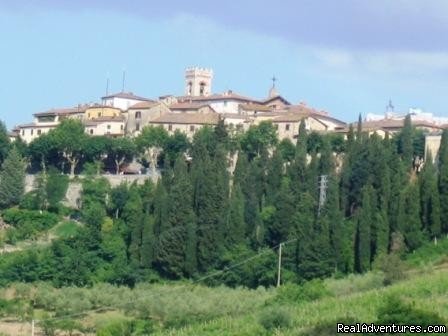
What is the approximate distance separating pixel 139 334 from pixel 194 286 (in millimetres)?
8282

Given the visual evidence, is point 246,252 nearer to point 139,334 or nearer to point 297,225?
point 297,225

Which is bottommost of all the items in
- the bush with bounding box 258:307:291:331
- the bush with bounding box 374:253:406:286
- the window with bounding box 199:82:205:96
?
the bush with bounding box 258:307:291:331

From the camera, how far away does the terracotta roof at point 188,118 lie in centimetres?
6056

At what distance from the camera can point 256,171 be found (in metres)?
46.0

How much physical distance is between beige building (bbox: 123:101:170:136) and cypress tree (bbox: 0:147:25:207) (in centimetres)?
1031

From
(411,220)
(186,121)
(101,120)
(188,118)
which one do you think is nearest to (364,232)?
(411,220)

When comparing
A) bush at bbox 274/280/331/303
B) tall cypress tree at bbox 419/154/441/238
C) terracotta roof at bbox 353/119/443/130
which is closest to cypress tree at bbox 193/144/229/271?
tall cypress tree at bbox 419/154/441/238

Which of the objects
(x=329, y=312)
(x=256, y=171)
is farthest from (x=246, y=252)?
(x=329, y=312)

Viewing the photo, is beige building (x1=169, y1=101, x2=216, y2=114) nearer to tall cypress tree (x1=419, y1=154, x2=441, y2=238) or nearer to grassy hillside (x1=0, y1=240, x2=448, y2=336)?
grassy hillside (x1=0, y1=240, x2=448, y2=336)

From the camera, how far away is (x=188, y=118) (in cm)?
6125

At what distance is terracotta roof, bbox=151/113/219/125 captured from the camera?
6056cm

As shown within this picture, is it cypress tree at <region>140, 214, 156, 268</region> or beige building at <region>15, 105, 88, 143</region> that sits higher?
beige building at <region>15, 105, 88, 143</region>

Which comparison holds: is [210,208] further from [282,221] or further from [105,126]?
[105,126]

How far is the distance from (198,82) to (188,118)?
16167 mm
